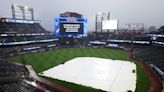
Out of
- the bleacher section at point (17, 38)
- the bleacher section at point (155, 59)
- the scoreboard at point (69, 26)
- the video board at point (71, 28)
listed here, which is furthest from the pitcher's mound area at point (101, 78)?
the video board at point (71, 28)

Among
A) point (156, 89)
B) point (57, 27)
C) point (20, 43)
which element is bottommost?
point (156, 89)

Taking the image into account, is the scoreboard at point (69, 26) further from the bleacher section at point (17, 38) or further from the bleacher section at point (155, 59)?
the bleacher section at point (155, 59)

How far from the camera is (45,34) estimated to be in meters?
79.8

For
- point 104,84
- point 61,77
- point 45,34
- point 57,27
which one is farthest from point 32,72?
point 45,34

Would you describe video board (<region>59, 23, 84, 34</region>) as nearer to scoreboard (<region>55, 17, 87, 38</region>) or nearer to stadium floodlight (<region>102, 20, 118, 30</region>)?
scoreboard (<region>55, 17, 87, 38</region>)

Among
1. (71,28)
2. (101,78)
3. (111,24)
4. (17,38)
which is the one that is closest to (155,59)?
(101,78)

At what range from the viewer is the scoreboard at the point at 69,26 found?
2442 inches

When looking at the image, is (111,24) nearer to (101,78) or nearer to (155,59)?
(155,59)

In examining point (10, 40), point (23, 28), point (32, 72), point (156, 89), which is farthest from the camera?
point (23, 28)

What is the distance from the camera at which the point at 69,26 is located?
63.3 metres

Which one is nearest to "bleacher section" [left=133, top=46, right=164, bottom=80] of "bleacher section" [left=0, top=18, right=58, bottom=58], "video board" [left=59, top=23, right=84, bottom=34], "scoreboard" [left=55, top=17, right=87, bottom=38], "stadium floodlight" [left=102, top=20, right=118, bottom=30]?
"stadium floodlight" [left=102, top=20, right=118, bottom=30]

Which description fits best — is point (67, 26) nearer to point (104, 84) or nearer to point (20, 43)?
point (20, 43)

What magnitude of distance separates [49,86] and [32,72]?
842 centimetres

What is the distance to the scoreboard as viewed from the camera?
6203cm
